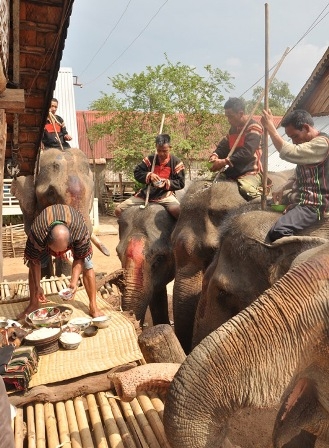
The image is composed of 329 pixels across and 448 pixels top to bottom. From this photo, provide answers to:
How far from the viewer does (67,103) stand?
19.1 meters

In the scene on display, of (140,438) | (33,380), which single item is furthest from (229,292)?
(33,380)

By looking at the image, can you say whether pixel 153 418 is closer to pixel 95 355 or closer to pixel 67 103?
pixel 95 355

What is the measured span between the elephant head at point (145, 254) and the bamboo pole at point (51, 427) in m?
2.58

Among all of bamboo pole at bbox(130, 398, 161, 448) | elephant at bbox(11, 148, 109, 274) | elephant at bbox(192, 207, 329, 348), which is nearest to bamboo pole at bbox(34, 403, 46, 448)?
bamboo pole at bbox(130, 398, 161, 448)

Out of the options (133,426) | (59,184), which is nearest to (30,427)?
(133,426)

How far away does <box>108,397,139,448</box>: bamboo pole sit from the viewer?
2.94 meters

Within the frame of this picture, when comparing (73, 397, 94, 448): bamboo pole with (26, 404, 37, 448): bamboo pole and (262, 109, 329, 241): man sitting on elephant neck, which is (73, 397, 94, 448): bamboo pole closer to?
(26, 404, 37, 448): bamboo pole

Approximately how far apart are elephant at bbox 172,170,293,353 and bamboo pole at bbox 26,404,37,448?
247 cm

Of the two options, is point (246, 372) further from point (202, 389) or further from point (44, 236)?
point (44, 236)

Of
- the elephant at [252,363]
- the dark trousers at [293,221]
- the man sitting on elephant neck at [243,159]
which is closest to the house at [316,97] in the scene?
the man sitting on elephant neck at [243,159]

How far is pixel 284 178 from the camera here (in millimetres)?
6328

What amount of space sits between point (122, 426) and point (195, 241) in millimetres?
2597

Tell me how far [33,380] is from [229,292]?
148cm

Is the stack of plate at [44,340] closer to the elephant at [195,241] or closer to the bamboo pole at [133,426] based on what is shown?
the bamboo pole at [133,426]
